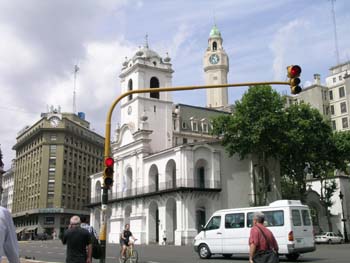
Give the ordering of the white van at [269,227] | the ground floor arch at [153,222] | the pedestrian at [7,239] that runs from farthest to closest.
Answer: the ground floor arch at [153,222], the white van at [269,227], the pedestrian at [7,239]

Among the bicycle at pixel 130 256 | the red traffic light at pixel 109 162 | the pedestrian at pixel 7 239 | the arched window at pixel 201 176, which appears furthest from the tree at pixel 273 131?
the pedestrian at pixel 7 239

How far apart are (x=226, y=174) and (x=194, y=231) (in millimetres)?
7400

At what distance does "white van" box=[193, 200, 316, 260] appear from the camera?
1997 cm

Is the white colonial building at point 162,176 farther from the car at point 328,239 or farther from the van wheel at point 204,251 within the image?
the van wheel at point 204,251

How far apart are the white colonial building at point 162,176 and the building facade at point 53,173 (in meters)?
26.1

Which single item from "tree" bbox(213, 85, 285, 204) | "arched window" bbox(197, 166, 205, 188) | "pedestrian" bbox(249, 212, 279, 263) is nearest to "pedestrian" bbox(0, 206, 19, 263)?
"pedestrian" bbox(249, 212, 279, 263)

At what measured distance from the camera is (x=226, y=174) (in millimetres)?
47094

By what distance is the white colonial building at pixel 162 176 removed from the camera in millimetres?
44812

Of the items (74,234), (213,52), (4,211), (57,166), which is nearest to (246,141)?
(74,234)

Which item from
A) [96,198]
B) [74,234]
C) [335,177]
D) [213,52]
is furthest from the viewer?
[213,52]

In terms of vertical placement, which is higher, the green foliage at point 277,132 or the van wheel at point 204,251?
the green foliage at point 277,132

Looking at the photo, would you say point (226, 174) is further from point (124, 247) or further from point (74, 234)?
point (74, 234)

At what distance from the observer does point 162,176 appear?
4756cm

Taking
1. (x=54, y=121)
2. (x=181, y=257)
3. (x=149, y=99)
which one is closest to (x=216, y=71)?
(x=54, y=121)
